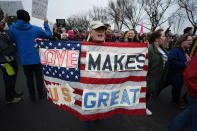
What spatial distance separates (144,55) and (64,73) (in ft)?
4.24

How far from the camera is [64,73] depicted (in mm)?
A: 1742

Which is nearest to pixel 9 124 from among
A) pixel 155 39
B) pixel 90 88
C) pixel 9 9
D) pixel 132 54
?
pixel 90 88

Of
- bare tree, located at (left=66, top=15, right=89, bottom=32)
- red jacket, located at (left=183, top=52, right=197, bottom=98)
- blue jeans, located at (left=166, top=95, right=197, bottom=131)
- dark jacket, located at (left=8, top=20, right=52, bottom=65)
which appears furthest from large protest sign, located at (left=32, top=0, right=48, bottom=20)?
bare tree, located at (left=66, top=15, right=89, bottom=32)

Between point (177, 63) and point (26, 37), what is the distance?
3.44m

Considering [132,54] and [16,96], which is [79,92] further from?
[16,96]

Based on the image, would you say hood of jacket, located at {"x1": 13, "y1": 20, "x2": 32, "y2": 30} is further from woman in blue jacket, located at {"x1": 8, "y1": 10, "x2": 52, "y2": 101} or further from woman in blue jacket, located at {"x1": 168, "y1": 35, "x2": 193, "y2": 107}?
woman in blue jacket, located at {"x1": 168, "y1": 35, "x2": 193, "y2": 107}

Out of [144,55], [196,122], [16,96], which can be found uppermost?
[144,55]

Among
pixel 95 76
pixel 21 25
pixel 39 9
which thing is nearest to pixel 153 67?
pixel 95 76

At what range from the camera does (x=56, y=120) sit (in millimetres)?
2404

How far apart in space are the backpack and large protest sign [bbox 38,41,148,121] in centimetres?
118

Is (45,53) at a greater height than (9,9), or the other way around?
Result: (9,9)

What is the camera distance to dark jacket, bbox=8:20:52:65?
8.05ft

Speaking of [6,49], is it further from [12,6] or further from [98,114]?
[12,6]

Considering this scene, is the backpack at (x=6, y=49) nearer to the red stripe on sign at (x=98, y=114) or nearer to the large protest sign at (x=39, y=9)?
the large protest sign at (x=39, y=9)
